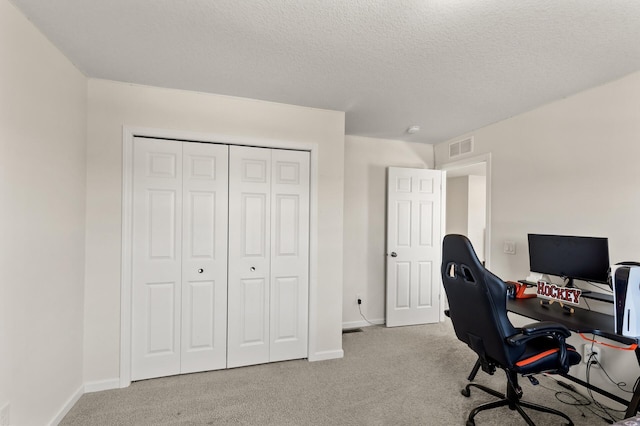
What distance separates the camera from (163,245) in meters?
2.56

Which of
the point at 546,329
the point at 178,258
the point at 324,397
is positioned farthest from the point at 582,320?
the point at 178,258

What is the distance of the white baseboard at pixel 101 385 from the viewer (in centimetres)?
233

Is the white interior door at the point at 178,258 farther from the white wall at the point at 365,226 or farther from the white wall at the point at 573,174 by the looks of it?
the white wall at the point at 573,174

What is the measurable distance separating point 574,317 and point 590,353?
66 cm

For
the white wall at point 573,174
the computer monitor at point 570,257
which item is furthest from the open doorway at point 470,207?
the computer monitor at point 570,257

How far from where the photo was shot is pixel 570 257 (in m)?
2.35

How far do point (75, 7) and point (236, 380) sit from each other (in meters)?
2.74

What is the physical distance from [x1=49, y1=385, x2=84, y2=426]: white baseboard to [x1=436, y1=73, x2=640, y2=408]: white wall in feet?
12.8

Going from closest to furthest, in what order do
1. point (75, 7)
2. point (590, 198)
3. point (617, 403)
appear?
point (75, 7) < point (617, 403) < point (590, 198)

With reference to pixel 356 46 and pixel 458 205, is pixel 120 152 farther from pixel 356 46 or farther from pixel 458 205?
pixel 458 205

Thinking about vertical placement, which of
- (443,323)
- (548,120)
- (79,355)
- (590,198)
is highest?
(548,120)

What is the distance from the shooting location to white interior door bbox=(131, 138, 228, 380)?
250 centimetres

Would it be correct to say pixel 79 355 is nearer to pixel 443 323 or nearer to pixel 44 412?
pixel 44 412

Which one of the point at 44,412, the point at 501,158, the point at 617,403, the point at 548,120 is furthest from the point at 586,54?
the point at 44,412
